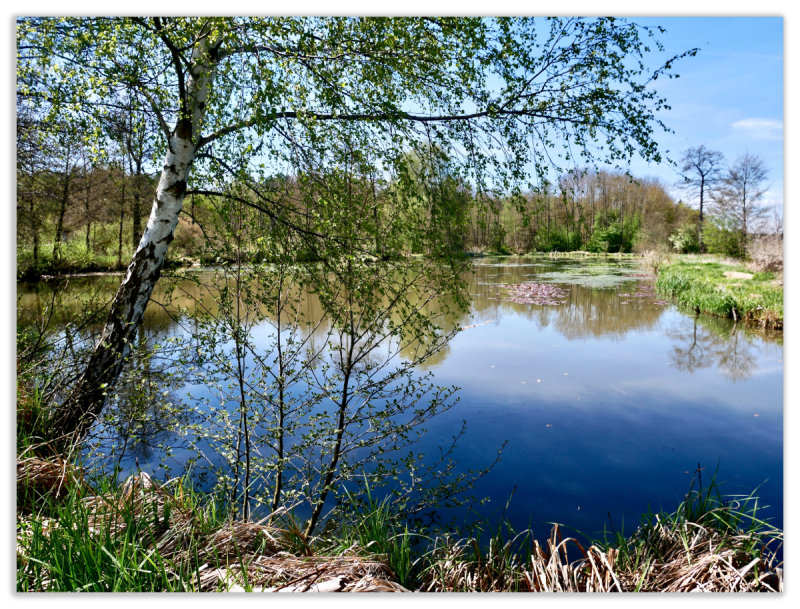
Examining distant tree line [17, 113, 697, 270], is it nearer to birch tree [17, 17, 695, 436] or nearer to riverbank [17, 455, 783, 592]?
birch tree [17, 17, 695, 436]

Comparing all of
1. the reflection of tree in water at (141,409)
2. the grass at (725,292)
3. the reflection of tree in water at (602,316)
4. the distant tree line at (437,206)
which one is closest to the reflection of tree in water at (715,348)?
the grass at (725,292)

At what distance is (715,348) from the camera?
6754 millimetres

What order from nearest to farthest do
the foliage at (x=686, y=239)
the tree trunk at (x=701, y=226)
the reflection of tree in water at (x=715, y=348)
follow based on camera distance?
the tree trunk at (x=701, y=226), the foliage at (x=686, y=239), the reflection of tree in water at (x=715, y=348)

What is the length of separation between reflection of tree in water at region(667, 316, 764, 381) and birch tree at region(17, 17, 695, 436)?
13.5 ft

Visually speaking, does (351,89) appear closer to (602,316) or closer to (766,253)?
(766,253)

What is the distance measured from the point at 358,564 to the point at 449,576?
0.40 meters

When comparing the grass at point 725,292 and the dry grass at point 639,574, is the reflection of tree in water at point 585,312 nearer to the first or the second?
the grass at point 725,292

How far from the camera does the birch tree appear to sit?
8.20 ft

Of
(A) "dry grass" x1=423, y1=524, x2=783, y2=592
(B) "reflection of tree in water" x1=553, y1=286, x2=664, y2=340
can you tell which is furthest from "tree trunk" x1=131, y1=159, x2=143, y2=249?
(B) "reflection of tree in water" x1=553, y1=286, x2=664, y2=340

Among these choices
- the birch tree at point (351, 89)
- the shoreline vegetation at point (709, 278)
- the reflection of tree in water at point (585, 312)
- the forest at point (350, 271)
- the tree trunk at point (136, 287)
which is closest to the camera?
the forest at point (350, 271)

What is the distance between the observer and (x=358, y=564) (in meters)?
1.84

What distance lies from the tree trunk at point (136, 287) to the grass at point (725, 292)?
4.71 meters

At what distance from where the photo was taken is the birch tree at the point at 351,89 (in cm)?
250

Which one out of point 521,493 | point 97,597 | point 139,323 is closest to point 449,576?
point 97,597
